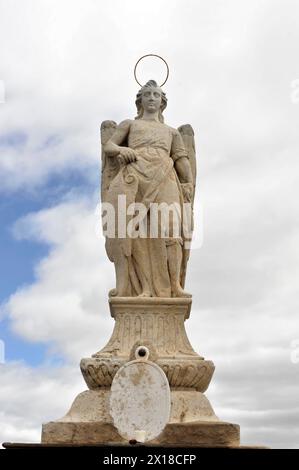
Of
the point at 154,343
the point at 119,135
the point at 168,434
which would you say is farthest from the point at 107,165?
the point at 168,434

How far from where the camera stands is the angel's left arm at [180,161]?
14.5 meters

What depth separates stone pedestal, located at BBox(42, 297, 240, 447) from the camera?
12141mm

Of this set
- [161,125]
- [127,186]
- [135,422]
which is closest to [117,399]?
[135,422]

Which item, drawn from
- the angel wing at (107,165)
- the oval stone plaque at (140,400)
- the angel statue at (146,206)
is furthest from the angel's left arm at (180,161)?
the oval stone plaque at (140,400)

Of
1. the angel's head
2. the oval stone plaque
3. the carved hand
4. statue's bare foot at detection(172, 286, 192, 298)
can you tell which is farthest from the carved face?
the oval stone plaque

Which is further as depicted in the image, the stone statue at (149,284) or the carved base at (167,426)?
the stone statue at (149,284)

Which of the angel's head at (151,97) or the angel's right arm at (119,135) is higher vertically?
the angel's head at (151,97)

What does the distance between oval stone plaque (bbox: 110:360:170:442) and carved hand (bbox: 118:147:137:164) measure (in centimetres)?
391

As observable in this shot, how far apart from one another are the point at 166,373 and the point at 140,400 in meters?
1.23

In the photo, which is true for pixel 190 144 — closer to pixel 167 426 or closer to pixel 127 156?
pixel 127 156

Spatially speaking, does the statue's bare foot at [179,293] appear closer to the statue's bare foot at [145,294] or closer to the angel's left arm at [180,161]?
the statue's bare foot at [145,294]

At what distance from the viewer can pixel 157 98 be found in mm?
14664

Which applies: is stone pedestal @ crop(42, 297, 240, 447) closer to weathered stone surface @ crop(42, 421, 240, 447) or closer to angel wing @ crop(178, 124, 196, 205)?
weathered stone surface @ crop(42, 421, 240, 447)

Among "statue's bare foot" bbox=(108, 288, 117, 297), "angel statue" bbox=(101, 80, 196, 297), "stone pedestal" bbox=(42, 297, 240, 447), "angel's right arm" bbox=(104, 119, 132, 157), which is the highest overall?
"angel's right arm" bbox=(104, 119, 132, 157)
